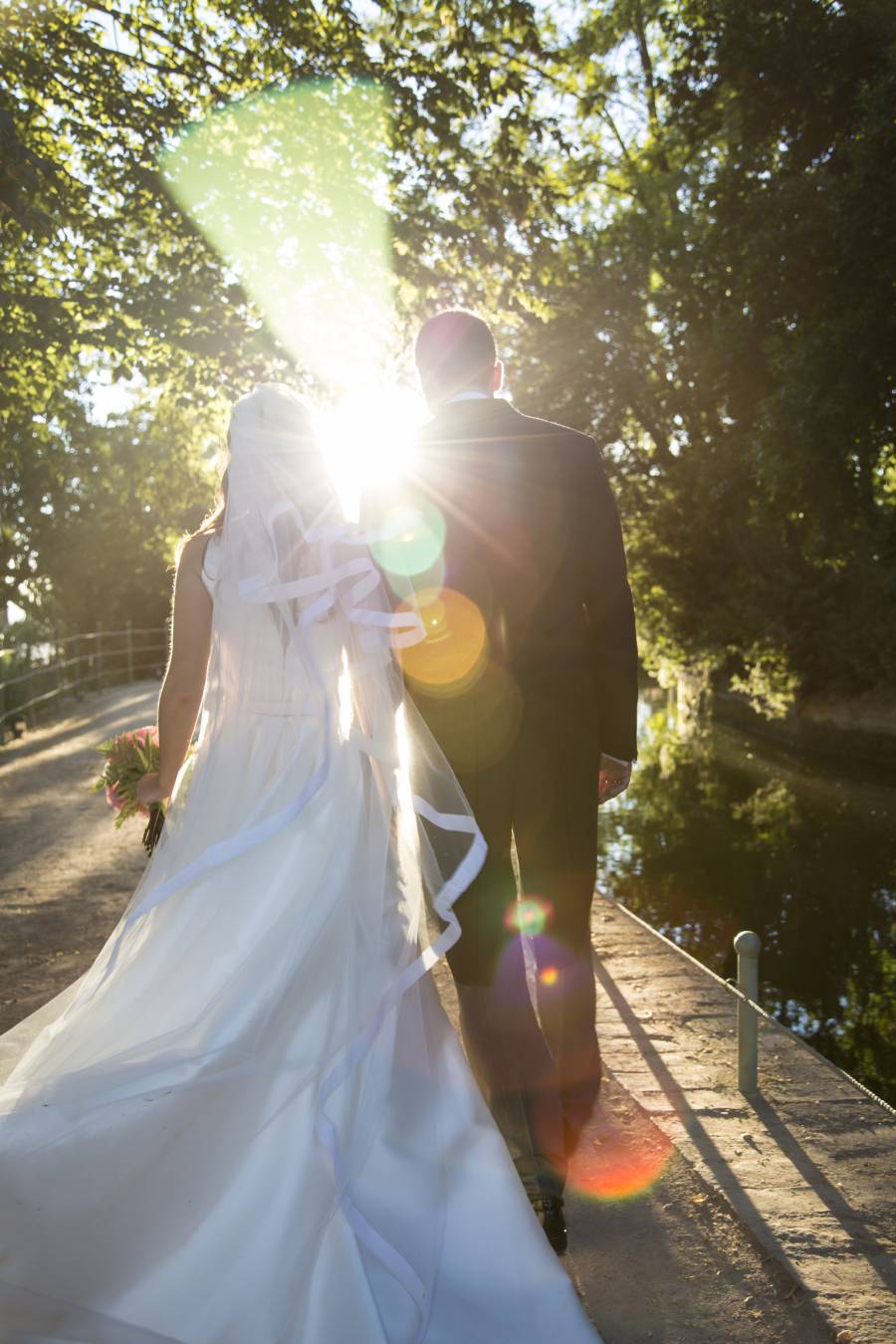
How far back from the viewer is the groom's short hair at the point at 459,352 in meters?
3.20

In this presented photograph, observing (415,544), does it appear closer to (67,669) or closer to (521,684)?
(521,684)

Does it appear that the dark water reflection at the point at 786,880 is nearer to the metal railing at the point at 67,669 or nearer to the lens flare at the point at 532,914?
the lens flare at the point at 532,914

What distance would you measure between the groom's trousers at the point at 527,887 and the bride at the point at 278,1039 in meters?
0.13

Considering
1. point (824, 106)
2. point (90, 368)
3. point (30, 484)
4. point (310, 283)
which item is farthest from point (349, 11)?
point (30, 484)

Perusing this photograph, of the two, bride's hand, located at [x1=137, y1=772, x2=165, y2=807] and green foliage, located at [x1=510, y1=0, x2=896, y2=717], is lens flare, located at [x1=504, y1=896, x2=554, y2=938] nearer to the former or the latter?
bride's hand, located at [x1=137, y1=772, x2=165, y2=807]

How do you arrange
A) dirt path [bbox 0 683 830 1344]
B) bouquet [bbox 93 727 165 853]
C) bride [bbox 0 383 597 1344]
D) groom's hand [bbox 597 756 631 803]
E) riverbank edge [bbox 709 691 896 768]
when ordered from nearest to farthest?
bride [bbox 0 383 597 1344]
dirt path [bbox 0 683 830 1344]
groom's hand [bbox 597 756 631 803]
bouquet [bbox 93 727 165 853]
riverbank edge [bbox 709 691 896 768]

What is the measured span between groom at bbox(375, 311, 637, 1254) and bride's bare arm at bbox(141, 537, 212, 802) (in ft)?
2.06

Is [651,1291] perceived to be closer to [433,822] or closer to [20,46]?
[433,822]

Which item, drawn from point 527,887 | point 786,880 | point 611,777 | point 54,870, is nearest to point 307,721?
point 527,887

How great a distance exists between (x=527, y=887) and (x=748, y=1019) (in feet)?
4.40

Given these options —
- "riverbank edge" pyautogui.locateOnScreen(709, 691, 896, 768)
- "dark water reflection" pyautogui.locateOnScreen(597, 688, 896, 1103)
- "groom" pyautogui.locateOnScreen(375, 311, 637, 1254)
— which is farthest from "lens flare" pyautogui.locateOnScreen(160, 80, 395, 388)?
"riverbank edge" pyautogui.locateOnScreen(709, 691, 896, 768)

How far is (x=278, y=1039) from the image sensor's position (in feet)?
9.09

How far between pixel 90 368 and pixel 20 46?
13.8 ft

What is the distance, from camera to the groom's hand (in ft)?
10.9
